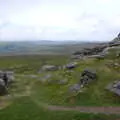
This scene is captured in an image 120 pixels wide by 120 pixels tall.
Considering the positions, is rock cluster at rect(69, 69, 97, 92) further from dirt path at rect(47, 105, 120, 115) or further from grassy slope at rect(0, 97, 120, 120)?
grassy slope at rect(0, 97, 120, 120)

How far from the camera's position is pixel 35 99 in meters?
63.0

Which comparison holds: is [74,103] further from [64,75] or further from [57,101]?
[64,75]

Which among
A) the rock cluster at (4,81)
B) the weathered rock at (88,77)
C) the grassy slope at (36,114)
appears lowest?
the grassy slope at (36,114)

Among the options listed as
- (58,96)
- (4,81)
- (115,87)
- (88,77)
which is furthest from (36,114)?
(4,81)

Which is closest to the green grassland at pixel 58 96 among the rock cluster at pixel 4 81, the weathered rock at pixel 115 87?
the weathered rock at pixel 115 87

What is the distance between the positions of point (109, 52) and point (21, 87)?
97.2 ft

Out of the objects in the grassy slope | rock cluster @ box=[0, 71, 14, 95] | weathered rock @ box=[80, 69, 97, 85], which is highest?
weathered rock @ box=[80, 69, 97, 85]

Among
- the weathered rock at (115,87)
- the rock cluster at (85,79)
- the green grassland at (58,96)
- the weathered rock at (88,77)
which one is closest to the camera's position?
the green grassland at (58,96)

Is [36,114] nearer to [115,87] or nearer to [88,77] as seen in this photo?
[115,87]

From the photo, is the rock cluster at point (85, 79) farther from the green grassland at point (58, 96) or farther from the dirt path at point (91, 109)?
the dirt path at point (91, 109)

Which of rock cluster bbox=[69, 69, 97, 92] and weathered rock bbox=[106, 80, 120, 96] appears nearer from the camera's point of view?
weathered rock bbox=[106, 80, 120, 96]

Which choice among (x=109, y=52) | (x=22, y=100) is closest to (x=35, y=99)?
(x=22, y=100)

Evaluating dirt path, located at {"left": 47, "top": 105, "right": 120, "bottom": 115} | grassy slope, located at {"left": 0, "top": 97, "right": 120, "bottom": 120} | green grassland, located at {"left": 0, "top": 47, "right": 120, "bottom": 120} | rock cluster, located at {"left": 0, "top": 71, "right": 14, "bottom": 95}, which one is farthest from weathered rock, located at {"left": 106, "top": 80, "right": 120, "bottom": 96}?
rock cluster, located at {"left": 0, "top": 71, "right": 14, "bottom": 95}

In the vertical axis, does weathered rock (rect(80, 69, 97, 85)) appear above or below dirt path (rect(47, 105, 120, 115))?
above
